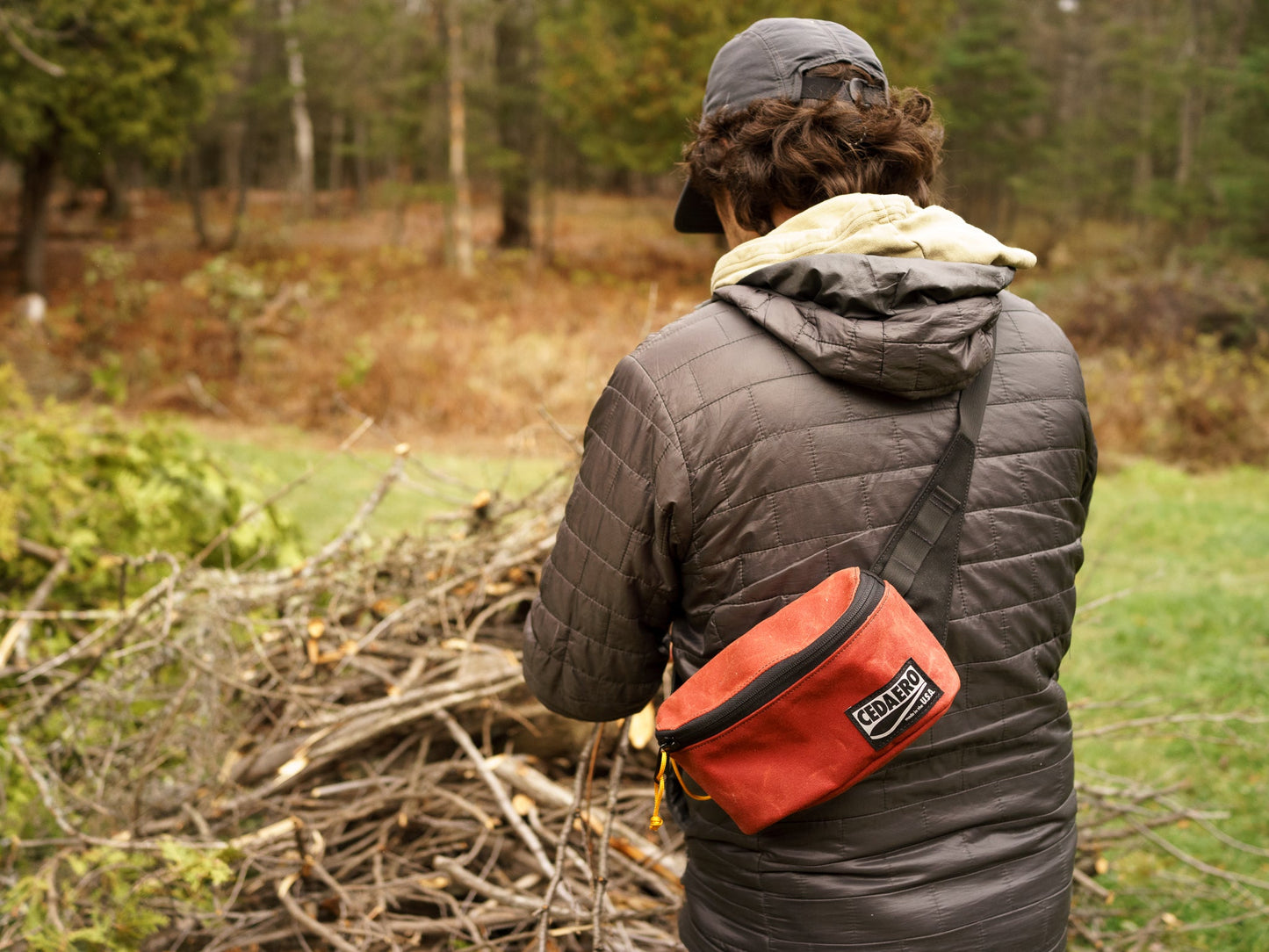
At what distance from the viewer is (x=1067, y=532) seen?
1496 mm

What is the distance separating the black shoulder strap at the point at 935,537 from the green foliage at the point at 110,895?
5.98 ft

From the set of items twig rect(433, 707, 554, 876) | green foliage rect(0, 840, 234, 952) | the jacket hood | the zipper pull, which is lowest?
green foliage rect(0, 840, 234, 952)

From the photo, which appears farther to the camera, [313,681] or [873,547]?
[313,681]

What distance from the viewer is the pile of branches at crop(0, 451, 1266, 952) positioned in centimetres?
257

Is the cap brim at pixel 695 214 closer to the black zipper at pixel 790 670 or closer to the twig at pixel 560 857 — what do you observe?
the black zipper at pixel 790 670

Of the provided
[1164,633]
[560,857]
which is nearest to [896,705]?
[560,857]

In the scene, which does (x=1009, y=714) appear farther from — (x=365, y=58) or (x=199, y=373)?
(x=365, y=58)

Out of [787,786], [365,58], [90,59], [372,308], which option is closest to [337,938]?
[787,786]

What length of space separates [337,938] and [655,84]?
54.4 ft

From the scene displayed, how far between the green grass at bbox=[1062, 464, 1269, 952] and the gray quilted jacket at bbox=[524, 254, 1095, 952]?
1.93 metres

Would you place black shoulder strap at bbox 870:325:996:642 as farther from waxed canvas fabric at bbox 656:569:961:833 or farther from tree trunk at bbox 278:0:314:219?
tree trunk at bbox 278:0:314:219

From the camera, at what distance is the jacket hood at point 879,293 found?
4.16 feet

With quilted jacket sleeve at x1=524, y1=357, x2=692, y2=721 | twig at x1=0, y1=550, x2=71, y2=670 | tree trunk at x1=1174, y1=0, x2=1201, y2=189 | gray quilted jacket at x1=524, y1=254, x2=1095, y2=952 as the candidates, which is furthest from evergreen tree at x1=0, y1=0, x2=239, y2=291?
tree trunk at x1=1174, y1=0, x2=1201, y2=189

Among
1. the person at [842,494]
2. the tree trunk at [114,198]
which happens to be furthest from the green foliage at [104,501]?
the tree trunk at [114,198]
